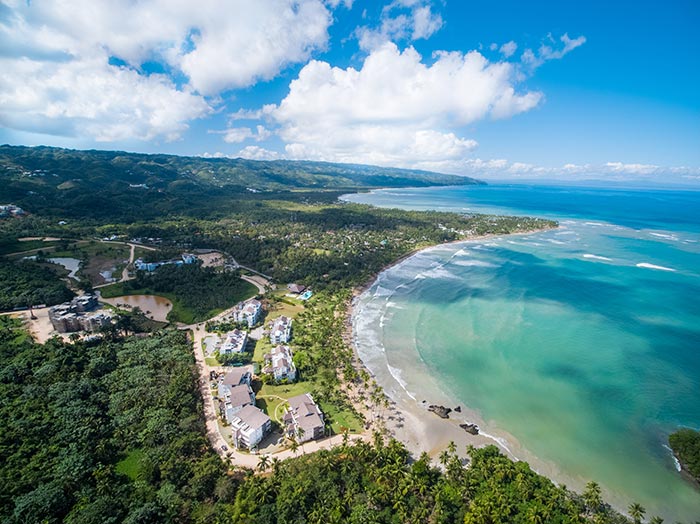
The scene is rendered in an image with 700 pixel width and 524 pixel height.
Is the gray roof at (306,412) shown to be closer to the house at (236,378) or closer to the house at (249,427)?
the house at (249,427)

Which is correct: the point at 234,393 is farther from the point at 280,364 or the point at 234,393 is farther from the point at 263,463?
the point at 263,463

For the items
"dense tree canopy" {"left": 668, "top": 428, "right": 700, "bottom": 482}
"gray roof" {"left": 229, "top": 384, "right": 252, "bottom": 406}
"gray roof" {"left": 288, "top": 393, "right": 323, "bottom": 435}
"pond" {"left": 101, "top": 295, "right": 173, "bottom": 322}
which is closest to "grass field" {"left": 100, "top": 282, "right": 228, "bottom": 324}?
"pond" {"left": 101, "top": 295, "right": 173, "bottom": 322}

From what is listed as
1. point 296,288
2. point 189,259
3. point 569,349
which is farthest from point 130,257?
point 569,349

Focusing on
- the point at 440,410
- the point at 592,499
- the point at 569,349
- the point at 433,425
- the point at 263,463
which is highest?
the point at 592,499

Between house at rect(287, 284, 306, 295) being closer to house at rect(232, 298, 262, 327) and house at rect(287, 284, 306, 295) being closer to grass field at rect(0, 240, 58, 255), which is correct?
house at rect(232, 298, 262, 327)

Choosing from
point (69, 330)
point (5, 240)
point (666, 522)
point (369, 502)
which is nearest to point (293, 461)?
point (369, 502)

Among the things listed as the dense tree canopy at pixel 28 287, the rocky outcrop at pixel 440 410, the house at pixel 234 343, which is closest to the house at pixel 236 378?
the house at pixel 234 343
